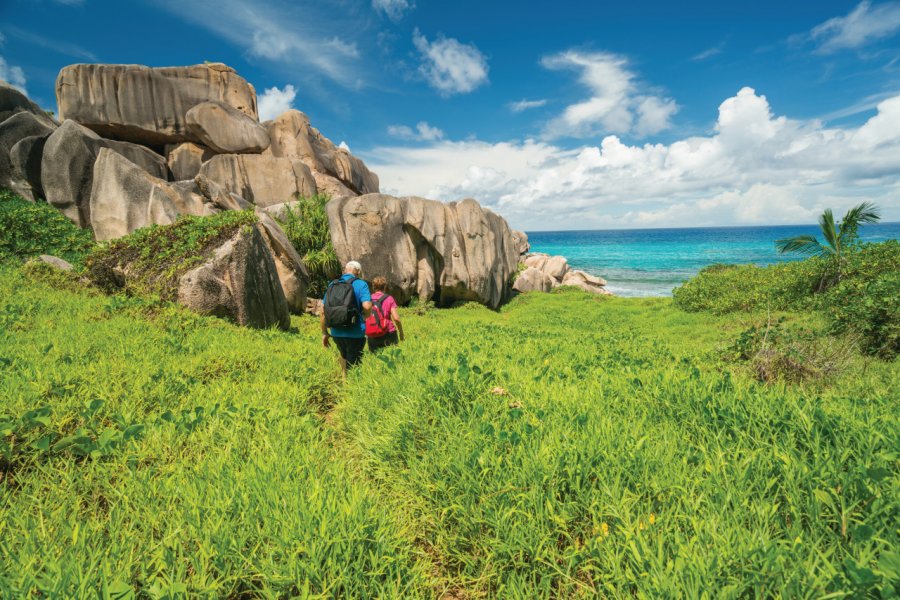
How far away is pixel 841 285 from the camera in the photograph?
1234 cm

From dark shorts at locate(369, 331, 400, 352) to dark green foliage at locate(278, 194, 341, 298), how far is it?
8904 millimetres

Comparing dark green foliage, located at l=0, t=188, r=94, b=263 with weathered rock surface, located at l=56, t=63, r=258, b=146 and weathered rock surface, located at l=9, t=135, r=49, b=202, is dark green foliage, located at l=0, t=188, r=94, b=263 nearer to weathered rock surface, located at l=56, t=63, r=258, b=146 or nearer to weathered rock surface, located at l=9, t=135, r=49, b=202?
weathered rock surface, located at l=9, t=135, r=49, b=202

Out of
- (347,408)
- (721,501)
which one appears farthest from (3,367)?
(721,501)

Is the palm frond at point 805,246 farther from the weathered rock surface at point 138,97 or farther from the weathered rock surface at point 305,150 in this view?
the weathered rock surface at point 138,97

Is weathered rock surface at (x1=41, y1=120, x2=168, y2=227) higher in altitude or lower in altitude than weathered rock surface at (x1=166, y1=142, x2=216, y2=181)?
lower

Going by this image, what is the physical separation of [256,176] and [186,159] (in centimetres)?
545

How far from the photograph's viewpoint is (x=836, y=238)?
48.8 ft

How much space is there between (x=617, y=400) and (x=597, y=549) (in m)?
2.20

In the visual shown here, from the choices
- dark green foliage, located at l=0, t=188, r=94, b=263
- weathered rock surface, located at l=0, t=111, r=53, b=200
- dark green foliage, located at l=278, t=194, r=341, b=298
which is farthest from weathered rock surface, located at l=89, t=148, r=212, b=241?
weathered rock surface, located at l=0, t=111, r=53, b=200

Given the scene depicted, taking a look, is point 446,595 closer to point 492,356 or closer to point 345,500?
point 345,500

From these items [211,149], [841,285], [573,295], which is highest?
[211,149]

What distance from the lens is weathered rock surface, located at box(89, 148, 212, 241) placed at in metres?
14.2

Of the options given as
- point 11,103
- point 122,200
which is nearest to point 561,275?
point 122,200

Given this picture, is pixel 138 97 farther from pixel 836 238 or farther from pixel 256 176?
pixel 836 238
